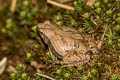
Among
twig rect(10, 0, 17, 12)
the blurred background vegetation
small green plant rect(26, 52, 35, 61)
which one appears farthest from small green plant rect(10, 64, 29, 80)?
twig rect(10, 0, 17, 12)

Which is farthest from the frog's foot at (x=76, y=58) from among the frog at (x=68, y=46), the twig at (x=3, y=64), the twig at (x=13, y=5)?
the twig at (x=13, y=5)

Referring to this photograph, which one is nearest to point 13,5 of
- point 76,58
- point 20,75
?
point 20,75

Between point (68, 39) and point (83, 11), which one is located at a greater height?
point (83, 11)

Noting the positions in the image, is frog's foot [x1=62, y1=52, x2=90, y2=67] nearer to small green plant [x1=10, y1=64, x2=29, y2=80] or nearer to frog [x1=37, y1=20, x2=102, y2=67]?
frog [x1=37, y1=20, x2=102, y2=67]

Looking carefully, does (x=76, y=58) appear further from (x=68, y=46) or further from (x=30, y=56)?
(x=30, y=56)

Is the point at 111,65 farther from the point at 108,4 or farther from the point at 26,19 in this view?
the point at 26,19

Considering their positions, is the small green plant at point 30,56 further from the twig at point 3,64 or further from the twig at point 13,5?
Result: the twig at point 13,5

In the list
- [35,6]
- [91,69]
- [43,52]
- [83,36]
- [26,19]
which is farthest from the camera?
[35,6]

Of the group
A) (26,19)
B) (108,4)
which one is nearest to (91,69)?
(108,4)
